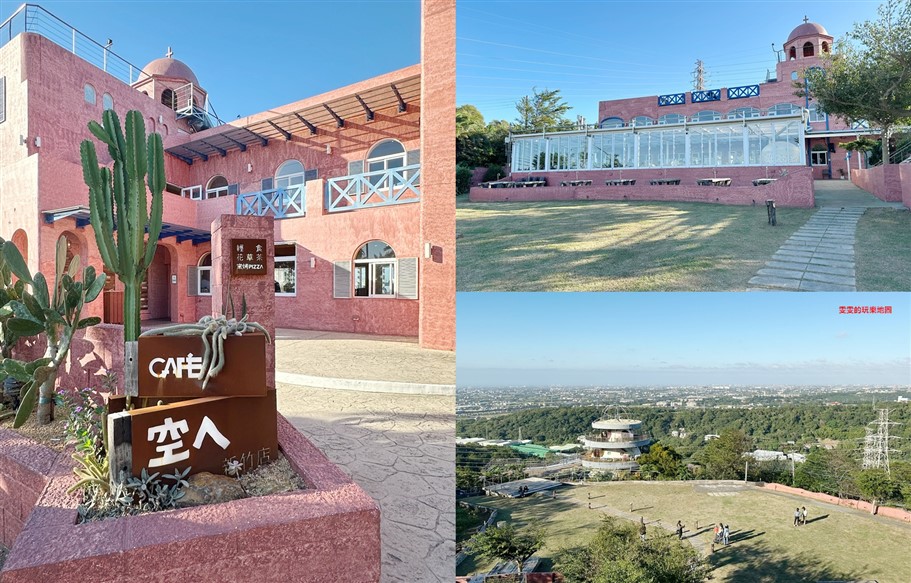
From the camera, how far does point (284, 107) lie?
480 inches

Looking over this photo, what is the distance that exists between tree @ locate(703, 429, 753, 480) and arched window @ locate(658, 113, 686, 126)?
262cm

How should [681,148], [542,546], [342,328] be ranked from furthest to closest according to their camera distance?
1. [342,328]
2. [681,148]
3. [542,546]

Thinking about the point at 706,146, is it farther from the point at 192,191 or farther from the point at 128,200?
A: the point at 192,191

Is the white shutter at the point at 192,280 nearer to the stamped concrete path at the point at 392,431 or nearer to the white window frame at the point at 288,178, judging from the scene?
the white window frame at the point at 288,178

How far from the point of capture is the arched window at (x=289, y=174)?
13023 mm

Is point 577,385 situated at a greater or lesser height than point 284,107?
lesser

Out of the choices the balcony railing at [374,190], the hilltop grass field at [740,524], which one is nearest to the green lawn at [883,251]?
the hilltop grass field at [740,524]

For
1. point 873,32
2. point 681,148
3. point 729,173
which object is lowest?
point 729,173

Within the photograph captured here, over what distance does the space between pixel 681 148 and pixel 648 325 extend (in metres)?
1.73

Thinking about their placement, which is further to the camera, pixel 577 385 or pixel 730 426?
pixel 730 426

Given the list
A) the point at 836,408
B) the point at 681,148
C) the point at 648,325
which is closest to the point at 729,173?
the point at 681,148

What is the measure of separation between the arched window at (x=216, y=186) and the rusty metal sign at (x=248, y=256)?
12078mm

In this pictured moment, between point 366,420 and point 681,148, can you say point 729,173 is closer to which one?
point 681,148

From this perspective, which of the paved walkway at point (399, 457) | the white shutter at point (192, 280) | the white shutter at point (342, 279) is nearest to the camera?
the paved walkway at point (399, 457)
